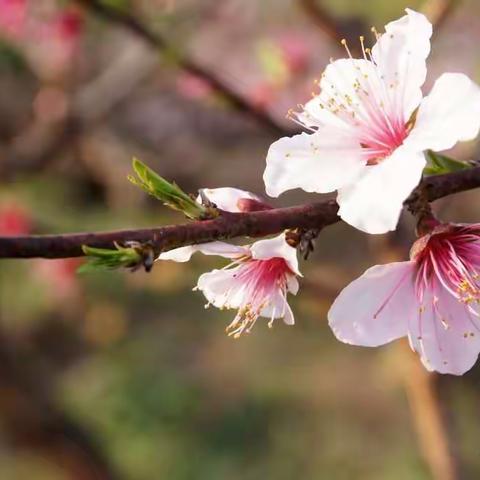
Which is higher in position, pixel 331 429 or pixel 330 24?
pixel 330 24

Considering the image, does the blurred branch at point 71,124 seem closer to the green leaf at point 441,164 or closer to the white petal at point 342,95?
the white petal at point 342,95

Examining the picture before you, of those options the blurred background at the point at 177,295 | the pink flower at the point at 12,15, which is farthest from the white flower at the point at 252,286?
the pink flower at the point at 12,15

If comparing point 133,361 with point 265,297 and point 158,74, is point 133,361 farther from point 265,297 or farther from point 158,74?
point 265,297

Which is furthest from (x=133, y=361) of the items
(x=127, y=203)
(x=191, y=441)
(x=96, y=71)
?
(x=96, y=71)

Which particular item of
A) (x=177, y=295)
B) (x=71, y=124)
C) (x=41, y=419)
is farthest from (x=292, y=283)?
(x=177, y=295)

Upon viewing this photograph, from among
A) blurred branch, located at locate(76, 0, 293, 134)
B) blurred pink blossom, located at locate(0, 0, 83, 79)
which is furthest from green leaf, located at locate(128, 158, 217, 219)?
blurred pink blossom, located at locate(0, 0, 83, 79)

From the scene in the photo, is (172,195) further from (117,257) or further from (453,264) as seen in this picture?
(453,264)

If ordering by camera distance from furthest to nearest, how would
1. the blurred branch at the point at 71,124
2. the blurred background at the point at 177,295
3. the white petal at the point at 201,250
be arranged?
the blurred branch at the point at 71,124 < the blurred background at the point at 177,295 < the white petal at the point at 201,250
